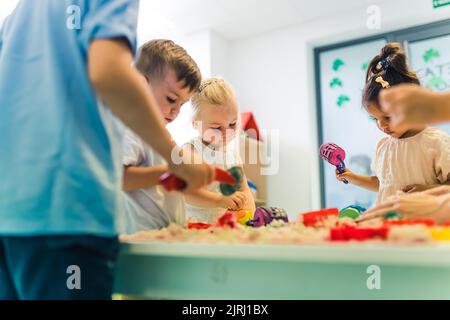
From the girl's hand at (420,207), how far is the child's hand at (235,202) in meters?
0.43

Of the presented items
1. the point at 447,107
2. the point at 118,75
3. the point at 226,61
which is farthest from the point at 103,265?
the point at 226,61

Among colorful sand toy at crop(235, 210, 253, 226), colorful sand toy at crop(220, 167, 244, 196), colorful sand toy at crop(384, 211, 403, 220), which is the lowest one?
colorful sand toy at crop(235, 210, 253, 226)

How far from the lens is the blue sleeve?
1.90ft

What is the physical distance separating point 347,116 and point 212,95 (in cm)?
229

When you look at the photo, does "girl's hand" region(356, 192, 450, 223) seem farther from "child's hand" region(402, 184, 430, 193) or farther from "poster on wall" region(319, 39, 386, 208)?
"poster on wall" region(319, 39, 386, 208)

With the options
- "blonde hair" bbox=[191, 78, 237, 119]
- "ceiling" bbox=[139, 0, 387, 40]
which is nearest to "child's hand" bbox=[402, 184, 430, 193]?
"blonde hair" bbox=[191, 78, 237, 119]

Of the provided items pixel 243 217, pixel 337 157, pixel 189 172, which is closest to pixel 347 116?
pixel 337 157

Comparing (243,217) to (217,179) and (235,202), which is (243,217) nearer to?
(235,202)

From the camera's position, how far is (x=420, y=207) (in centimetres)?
71

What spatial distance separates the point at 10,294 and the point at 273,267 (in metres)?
0.40

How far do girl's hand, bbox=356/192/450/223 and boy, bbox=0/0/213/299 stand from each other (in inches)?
13.7

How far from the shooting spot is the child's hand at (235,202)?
44.2 inches

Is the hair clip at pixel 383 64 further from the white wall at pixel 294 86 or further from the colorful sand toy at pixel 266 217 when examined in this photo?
the white wall at pixel 294 86

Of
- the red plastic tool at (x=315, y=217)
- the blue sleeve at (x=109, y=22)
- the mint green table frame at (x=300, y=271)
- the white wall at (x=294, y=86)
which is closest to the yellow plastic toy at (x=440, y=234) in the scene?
the mint green table frame at (x=300, y=271)
